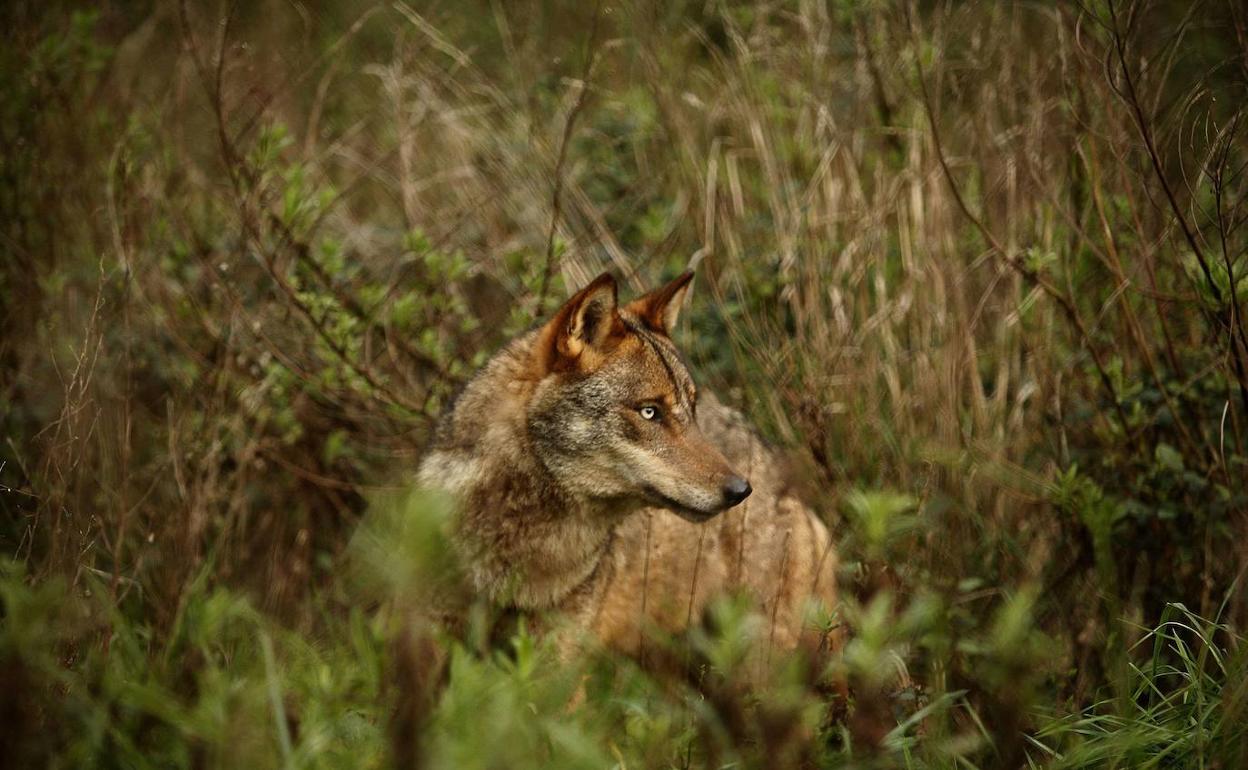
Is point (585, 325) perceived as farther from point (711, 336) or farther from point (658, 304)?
point (711, 336)

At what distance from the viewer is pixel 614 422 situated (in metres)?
3.87

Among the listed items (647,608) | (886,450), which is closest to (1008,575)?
(886,450)

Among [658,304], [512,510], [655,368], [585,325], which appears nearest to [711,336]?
[658,304]

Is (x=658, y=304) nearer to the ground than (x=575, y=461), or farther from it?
farther from it

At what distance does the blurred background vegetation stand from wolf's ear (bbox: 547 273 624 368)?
2.87ft

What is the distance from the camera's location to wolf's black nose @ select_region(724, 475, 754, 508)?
3719 millimetres

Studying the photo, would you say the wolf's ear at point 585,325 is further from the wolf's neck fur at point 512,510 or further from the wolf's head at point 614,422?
the wolf's neck fur at point 512,510

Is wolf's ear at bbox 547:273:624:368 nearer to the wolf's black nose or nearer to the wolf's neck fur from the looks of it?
the wolf's neck fur

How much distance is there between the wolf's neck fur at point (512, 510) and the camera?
153 inches

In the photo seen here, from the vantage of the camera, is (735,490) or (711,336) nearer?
(735,490)

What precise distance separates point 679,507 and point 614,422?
0.43 metres

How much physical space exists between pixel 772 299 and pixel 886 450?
3.69 ft

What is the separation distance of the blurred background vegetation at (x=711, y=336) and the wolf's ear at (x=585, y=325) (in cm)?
87

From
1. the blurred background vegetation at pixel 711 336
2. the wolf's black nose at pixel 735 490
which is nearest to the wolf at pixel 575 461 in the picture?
the wolf's black nose at pixel 735 490
